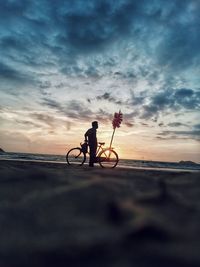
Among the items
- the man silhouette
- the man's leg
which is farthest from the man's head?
the man's leg

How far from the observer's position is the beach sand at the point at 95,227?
1.55 m

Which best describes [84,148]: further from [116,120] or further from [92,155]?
[116,120]

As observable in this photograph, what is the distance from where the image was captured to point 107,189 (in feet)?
11.1

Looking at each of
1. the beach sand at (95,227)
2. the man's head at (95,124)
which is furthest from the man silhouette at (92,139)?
the beach sand at (95,227)

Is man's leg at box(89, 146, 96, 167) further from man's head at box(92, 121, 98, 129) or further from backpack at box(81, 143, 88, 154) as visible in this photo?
man's head at box(92, 121, 98, 129)

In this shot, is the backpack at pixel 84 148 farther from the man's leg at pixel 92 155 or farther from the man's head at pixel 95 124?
the man's head at pixel 95 124

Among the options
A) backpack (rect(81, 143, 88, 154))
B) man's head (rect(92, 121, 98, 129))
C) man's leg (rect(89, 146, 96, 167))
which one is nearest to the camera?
man's head (rect(92, 121, 98, 129))

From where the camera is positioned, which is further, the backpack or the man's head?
the backpack

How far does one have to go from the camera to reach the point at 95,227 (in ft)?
6.79

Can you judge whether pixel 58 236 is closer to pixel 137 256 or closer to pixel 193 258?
pixel 137 256

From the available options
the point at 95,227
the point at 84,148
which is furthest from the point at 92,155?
the point at 95,227

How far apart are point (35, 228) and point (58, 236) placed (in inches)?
9.3

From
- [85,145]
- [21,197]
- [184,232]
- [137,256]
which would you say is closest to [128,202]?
[184,232]

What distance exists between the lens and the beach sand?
1555 mm
